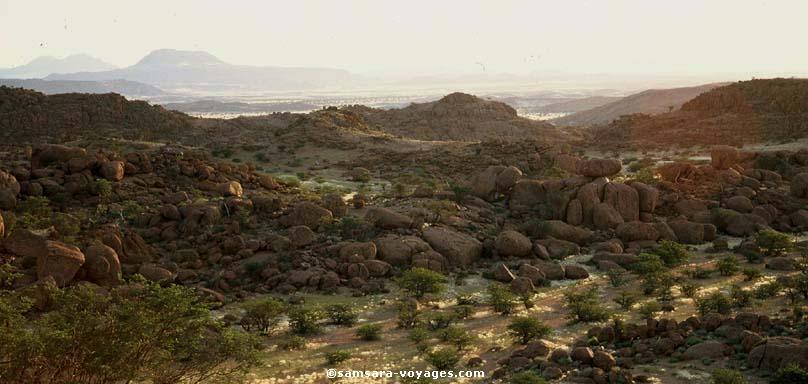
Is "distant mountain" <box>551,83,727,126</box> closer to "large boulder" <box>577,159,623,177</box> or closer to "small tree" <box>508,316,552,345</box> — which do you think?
"large boulder" <box>577,159,623,177</box>

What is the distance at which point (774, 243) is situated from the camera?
55.9 feet

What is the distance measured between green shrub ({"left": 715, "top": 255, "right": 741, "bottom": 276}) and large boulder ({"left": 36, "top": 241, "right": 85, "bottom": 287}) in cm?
1504

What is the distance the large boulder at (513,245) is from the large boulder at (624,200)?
4.23 m

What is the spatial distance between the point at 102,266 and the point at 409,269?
23.4ft

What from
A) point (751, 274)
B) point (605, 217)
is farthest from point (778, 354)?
point (605, 217)

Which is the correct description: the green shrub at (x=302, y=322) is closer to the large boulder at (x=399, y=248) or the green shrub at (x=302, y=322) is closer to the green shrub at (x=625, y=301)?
the large boulder at (x=399, y=248)

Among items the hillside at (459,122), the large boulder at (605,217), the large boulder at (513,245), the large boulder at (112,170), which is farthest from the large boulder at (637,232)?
the hillside at (459,122)

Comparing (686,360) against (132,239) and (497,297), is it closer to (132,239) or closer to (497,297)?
(497,297)

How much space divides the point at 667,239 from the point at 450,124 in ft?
131

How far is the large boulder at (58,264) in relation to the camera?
12695 millimetres

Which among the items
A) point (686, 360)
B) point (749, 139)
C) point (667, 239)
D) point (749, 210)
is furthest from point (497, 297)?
point (749, 139)

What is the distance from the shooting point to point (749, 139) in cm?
3709

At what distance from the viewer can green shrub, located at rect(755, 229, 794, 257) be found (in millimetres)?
16969

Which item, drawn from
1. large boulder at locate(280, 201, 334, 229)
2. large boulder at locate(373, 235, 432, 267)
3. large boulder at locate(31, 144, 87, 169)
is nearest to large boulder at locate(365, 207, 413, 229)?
A: large boulder at locate(373, 235, 432, 267)
